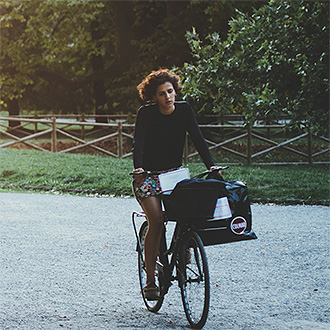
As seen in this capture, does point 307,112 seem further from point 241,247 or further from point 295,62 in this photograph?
point 241,247

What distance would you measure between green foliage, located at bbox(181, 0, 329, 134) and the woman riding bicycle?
8357 mm

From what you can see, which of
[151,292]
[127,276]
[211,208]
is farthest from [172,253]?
[127,276]

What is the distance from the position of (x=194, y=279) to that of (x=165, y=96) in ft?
4.16

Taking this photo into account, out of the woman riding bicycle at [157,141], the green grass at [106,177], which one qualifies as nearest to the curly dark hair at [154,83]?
the woman riding bicycle at [157,141]

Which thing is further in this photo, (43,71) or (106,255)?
(43,71)

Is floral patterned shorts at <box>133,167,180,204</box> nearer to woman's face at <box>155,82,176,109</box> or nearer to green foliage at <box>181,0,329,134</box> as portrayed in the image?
woman's face at <box>155,82,176,109</box>

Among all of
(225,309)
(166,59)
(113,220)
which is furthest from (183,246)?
(166,59)

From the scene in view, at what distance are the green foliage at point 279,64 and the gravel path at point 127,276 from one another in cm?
360

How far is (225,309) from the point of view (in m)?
5.25

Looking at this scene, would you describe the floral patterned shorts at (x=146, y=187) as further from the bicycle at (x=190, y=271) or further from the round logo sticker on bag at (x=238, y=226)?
the round logo sticker on bag at (x=238, y=226)

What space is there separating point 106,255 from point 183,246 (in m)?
2.87

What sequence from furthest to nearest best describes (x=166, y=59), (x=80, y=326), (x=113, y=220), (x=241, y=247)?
(x=166, y=59)
(x=113, y=220)
(x=241, y=247)
(x=80, y=326)

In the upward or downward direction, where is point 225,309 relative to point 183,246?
downward

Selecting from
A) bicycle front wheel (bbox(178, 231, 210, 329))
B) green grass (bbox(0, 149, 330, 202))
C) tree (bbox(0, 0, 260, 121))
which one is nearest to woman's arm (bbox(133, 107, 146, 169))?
bicycle front wheel (bbox(178, 231, 210, 329))
